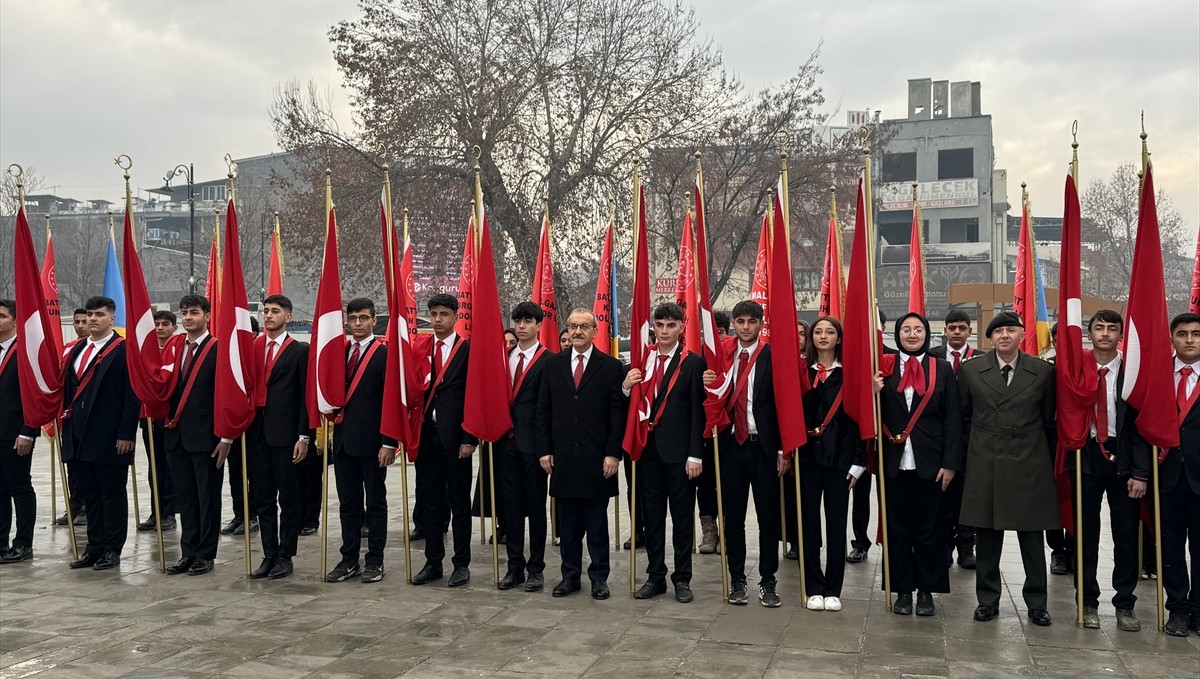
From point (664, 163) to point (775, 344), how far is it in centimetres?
1532

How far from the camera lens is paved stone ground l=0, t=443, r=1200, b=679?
5.72 m

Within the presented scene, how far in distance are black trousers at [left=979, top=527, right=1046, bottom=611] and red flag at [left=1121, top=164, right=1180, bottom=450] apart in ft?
3.16

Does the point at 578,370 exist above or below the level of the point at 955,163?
below

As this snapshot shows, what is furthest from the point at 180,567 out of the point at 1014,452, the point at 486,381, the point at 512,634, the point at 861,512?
the point at 1014,452

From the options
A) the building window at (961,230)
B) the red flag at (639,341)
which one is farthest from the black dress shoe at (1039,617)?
the building window at (961,230)

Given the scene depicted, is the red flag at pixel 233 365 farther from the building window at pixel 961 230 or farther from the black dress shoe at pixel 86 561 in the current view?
the building window at pixel 961 230

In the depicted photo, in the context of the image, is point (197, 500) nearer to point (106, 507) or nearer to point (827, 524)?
point (106, 507)

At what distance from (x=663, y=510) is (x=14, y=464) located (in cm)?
553

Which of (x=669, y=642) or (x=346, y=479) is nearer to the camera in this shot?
(x=669, y=642)

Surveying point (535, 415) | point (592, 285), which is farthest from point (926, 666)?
point (592, 285)

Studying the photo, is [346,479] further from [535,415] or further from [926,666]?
[926,666]

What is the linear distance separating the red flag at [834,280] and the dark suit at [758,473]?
314 centimetres

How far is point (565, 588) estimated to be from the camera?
7.47m

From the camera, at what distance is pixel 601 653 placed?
19.6 ft
